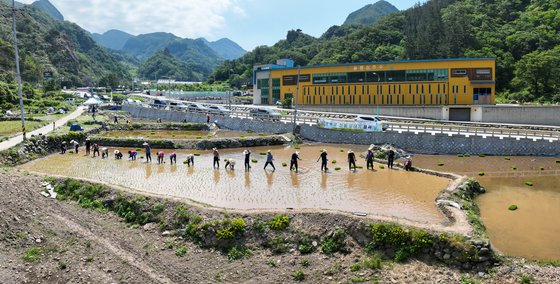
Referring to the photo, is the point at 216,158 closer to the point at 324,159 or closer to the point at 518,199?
the point at 324,159

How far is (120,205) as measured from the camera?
63.8ft

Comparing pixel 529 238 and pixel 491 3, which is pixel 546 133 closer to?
pixel 529 238

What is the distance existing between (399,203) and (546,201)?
7809 millimetres

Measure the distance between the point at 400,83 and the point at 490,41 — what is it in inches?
1198

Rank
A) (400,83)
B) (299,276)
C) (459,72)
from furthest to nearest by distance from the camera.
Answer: (400,83) → (459,72) → (299,276)

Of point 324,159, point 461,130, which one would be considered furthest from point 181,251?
point 461,130

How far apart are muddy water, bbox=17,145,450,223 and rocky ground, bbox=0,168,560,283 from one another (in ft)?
12.1

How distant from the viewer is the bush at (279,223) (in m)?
15.9

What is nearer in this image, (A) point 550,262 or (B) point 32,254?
(A) point 550,262

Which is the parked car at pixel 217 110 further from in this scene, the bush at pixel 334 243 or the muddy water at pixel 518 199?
the bush at pixel 334 243

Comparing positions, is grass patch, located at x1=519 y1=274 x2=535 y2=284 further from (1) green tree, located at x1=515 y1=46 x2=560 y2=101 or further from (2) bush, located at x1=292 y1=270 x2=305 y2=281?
(1) green tree, located at x1=515 y1=46 x2=560 y2=101

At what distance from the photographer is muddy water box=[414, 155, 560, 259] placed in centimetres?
1570

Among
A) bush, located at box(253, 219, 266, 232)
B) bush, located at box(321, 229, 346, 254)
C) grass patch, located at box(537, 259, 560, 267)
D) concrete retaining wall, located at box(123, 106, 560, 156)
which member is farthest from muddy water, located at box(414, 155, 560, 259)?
bush, located at box(253, 219, 266, 232)

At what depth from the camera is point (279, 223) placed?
52.4 ft
